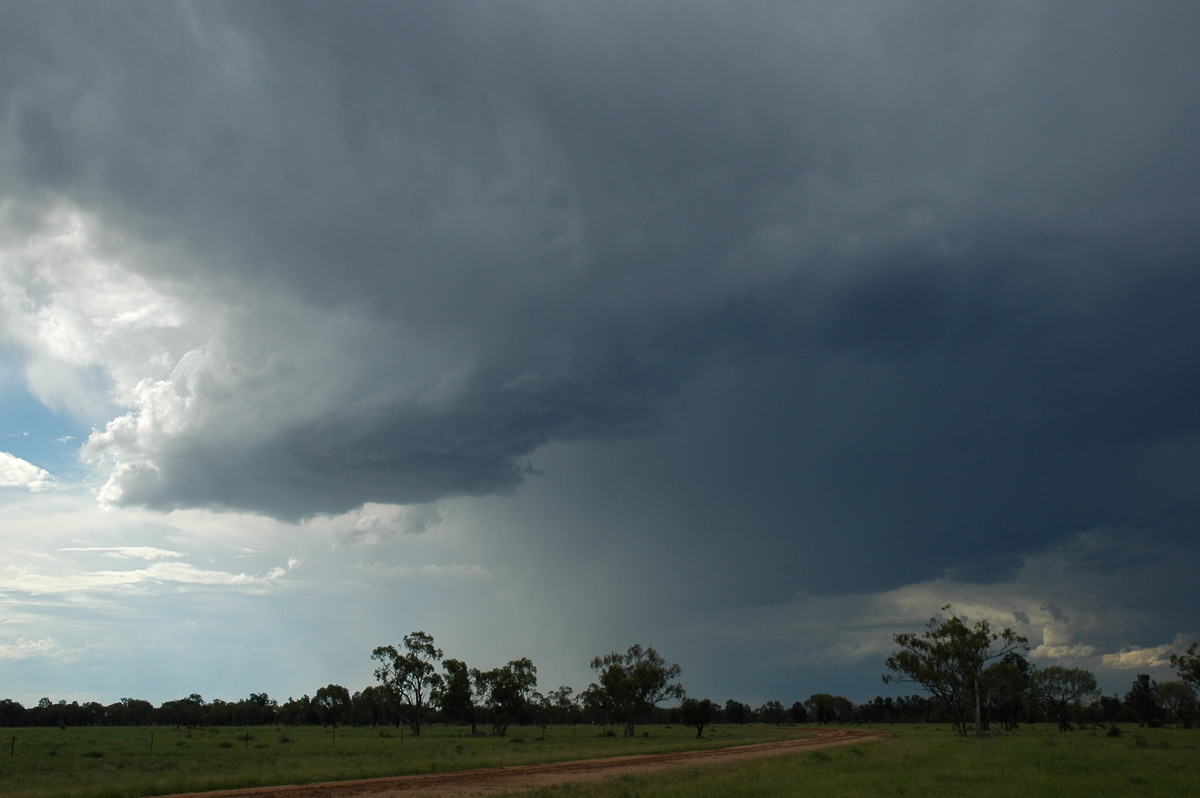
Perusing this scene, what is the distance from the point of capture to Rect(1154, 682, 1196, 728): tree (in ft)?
414

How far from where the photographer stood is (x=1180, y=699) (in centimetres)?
12781

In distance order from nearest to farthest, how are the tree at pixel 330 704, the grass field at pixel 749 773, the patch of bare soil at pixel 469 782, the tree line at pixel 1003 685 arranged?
1. the patch of bare soil at pixel 469 782
2. the grass field at pixel 749 773
3. the tree line at pixel 1003 685
4. the tree at pixel 330 704

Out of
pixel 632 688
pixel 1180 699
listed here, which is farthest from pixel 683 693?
pixel 1180 699

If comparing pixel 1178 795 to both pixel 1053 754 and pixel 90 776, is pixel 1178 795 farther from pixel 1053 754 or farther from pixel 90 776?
pixel 90 776

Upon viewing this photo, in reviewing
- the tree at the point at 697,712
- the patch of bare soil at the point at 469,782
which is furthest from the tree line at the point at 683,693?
the patch of bare soil at the point at 469,782

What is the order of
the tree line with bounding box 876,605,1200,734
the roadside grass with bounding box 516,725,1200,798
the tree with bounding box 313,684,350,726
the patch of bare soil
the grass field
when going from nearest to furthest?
the roadside grass with bounding box 516,725,1200,798 < the patch of bare soil < the grass field < the tree line with bounding box 876,605,1200,734 < the tree with bounding box 313,684,350,726

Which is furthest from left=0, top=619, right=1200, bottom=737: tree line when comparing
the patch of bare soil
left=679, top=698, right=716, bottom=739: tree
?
the patch of bare soil

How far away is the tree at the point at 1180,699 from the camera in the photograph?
126m

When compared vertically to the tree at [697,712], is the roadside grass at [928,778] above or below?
above

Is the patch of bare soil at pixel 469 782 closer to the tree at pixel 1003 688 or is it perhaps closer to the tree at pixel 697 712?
the tree at pixel 697 712

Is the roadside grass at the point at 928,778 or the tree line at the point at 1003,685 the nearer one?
the roadside grass at the point at 928,778

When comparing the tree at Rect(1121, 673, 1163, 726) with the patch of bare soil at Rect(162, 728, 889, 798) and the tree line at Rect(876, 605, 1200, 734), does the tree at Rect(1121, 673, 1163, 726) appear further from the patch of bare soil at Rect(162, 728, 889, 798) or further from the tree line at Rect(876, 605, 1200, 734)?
the patch of bare soil at Rect(162, 728, 889, 798)

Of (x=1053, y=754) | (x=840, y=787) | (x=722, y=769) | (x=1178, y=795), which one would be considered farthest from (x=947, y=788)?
(x=1053, y=754)

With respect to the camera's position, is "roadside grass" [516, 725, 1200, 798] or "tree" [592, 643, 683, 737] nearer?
"roadside grass" [516, 725, 1200, 798]
